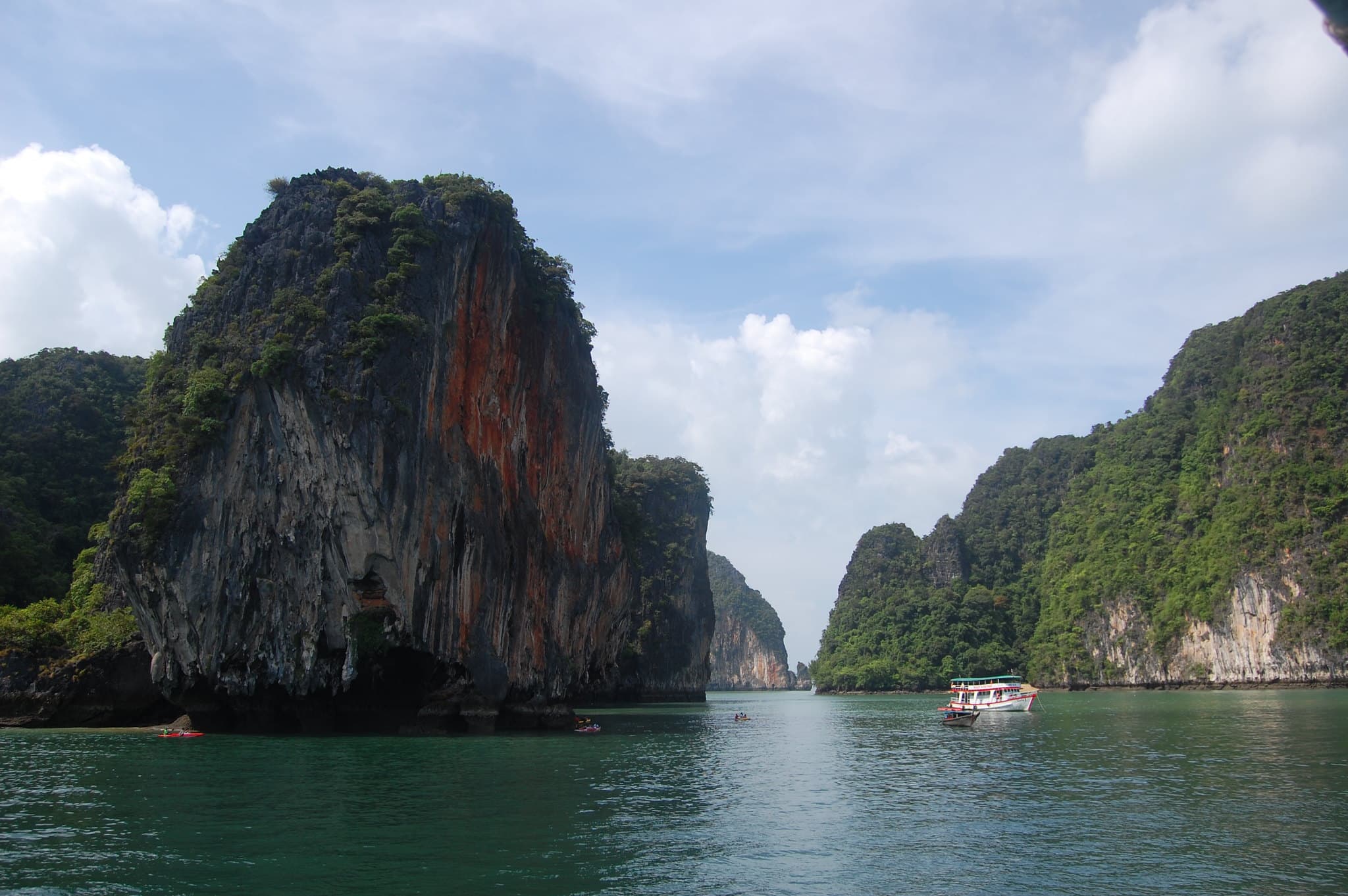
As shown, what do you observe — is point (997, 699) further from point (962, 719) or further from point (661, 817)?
point (661, 817)

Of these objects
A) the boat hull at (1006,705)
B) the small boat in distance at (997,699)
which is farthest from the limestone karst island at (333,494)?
the boat hull at (1006,705)

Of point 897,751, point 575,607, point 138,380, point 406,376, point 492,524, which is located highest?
point 138,380

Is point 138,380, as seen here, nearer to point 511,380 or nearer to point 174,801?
point 511,380

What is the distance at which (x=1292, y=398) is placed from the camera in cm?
9412

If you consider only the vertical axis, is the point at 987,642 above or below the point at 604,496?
below

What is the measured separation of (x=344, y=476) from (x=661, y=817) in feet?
73.0

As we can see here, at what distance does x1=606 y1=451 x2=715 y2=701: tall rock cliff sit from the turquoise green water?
56.6 meters

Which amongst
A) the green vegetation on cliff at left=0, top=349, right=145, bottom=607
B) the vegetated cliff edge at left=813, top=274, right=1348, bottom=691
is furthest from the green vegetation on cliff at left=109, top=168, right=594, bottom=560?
the vegetated cliff edge at left=813, top=274, right=1348, bottom=691

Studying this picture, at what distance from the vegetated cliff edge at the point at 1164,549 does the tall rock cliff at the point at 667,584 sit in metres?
31.9

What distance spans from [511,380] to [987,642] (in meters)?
93.0

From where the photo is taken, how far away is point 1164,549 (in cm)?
10394

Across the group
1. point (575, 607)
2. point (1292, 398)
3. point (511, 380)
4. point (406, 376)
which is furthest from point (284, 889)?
point (1292, 398)

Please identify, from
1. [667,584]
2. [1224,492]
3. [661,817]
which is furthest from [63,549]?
[1224,492]

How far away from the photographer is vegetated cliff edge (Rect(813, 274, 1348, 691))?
3457 inches
